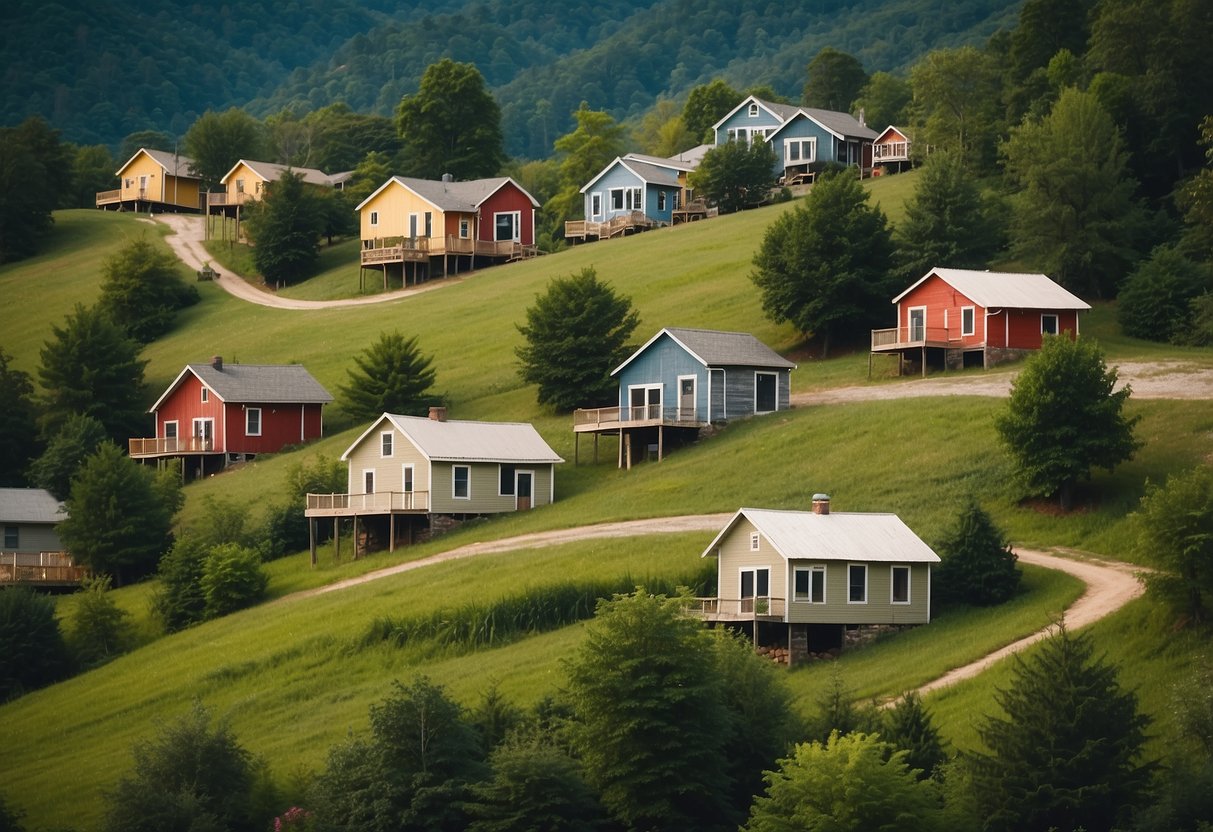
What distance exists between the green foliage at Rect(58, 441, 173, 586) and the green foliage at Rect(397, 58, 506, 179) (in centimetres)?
6042

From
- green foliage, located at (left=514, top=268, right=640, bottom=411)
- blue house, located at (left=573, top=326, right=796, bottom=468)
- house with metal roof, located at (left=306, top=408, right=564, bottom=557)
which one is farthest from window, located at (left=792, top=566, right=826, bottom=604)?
green foliage, located at (left=514, top=268, right=640, bottom=411)

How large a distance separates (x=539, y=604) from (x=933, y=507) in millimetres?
13719

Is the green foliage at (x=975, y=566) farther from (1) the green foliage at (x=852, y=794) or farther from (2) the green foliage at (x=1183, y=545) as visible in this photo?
(1) the green foliage at (x=852, y=794)

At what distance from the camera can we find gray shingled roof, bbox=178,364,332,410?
3484 inches

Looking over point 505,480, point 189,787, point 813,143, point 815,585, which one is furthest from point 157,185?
point 189,787

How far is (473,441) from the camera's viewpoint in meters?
73.5

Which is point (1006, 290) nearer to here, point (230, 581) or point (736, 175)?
Result: point (230, 581)

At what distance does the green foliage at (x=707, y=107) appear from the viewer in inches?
6284

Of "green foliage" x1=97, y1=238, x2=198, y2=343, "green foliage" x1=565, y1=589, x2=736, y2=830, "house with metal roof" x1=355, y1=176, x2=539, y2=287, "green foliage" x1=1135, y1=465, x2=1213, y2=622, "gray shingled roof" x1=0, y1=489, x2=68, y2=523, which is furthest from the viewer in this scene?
"house with metal roof" x1=355, y1=176, x2=539, y2=287

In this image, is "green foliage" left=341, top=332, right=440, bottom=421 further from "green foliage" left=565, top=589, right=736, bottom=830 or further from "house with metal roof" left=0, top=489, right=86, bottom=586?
"green foliage" left=565, top=589, right=736, bottom=830

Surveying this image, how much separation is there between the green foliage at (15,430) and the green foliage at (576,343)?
27.0 metres

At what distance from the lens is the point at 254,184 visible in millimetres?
134625

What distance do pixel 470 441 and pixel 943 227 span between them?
2732cm

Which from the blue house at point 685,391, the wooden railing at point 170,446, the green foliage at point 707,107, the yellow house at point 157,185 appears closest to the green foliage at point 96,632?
the blue house at point 685,391
